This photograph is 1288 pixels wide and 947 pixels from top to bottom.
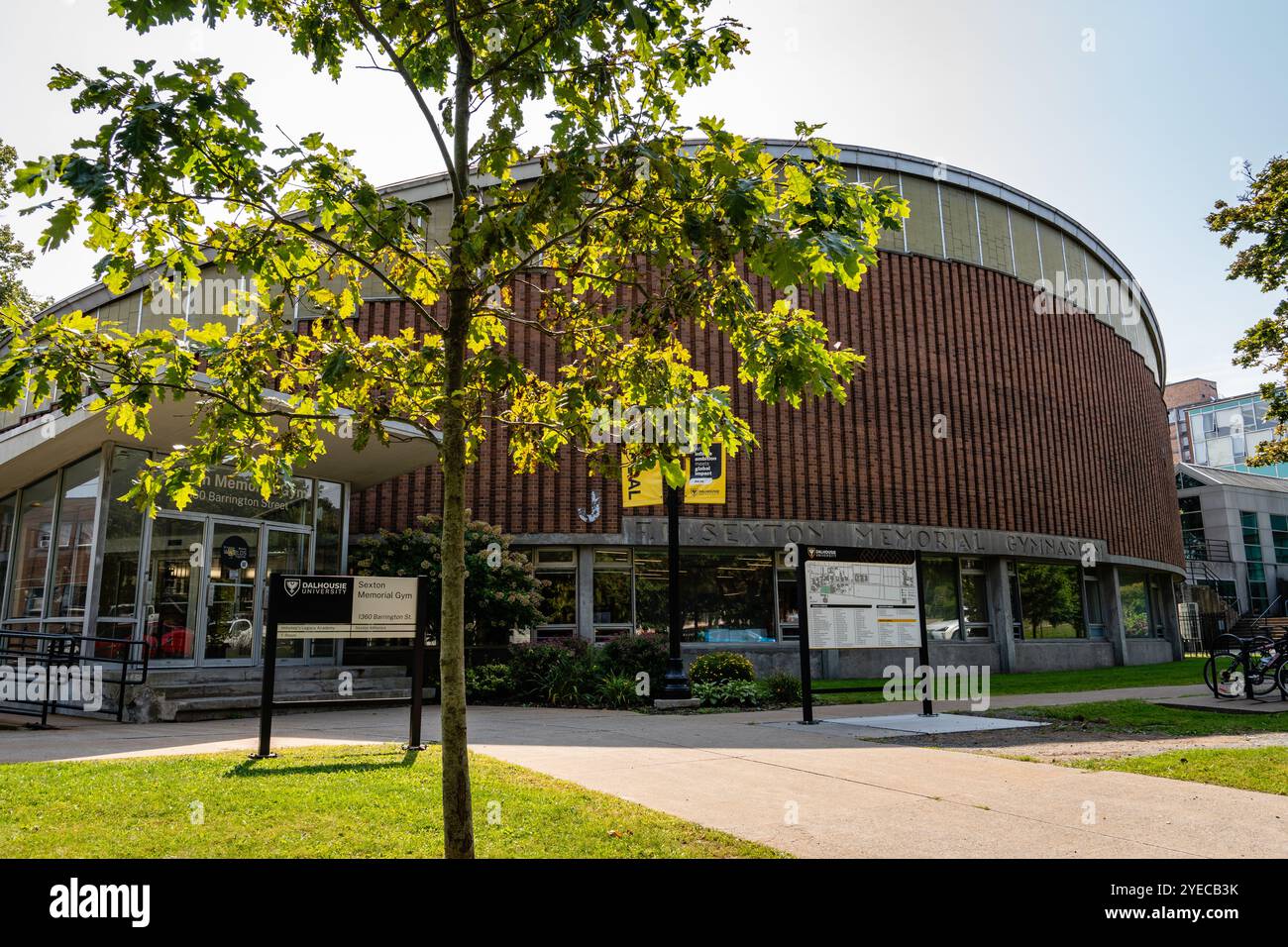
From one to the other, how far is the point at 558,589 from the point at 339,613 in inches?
463

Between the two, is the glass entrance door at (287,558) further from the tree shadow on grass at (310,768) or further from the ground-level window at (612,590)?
the tree shadow on grass at (310,768)

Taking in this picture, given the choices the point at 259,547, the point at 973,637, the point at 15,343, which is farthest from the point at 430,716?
the point at 973,637

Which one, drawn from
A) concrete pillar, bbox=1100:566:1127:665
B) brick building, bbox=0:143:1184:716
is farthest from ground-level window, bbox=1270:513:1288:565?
concrete pillar, bbox=1100:566:1127:665

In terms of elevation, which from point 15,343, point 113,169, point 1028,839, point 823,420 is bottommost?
point 1028,839

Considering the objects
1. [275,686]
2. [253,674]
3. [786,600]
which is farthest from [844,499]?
[253,674]

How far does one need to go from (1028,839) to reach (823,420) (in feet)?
60.2

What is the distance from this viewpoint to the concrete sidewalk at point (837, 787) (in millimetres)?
5035

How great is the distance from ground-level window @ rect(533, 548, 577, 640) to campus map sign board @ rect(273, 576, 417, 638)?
36.2ft

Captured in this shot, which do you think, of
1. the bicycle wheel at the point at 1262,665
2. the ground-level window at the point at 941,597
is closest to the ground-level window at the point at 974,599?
the ground-level window at the point at 941,597

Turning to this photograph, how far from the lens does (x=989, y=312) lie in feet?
87.9

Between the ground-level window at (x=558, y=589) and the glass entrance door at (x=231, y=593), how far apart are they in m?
6.81

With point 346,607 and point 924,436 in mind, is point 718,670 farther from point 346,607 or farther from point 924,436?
point 924,436
